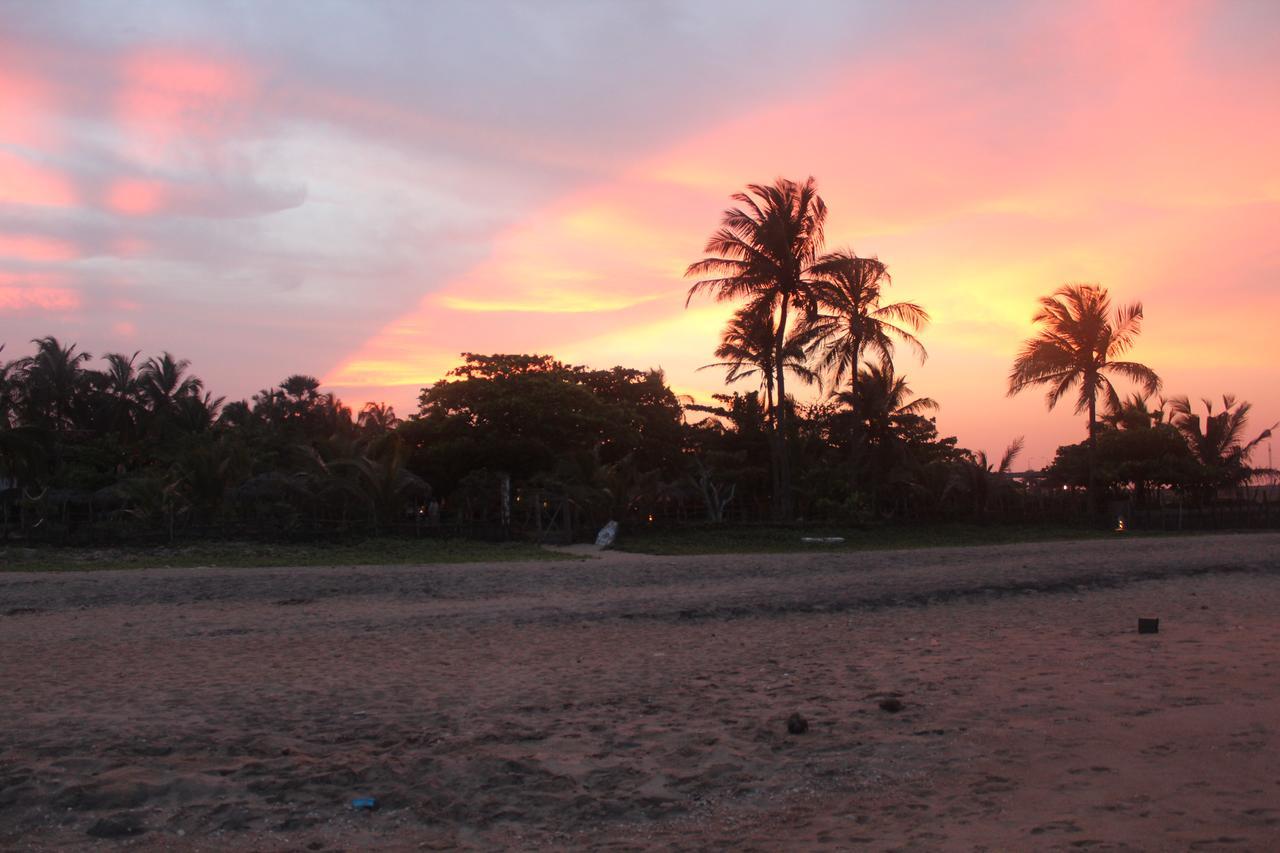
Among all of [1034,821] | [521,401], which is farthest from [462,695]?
[521,401]

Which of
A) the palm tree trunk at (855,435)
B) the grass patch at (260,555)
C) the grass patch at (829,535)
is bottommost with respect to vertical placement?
the grass patch at (260,555)

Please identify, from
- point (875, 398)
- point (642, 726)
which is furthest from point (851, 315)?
point (642, 726)

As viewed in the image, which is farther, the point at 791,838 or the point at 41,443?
the point at 41,443

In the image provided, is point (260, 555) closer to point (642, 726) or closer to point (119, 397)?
point (642, 726)

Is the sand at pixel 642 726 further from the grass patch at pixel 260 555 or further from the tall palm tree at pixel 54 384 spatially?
the tall palm tree at pixel 54 384

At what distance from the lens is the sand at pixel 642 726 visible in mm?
4523

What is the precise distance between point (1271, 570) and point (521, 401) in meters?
18.3

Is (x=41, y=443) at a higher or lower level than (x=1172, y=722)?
higher

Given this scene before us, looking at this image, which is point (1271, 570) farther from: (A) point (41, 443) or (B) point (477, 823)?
(A) point (41, 443)

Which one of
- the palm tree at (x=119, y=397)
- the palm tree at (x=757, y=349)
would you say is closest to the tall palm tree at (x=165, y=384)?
the palm tree at (x=119, y=397)

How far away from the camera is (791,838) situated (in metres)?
4.34

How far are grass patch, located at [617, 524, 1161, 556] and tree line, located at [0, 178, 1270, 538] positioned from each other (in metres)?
1.02

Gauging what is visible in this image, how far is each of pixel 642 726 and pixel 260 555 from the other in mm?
13506

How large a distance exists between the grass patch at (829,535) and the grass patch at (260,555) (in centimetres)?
298
